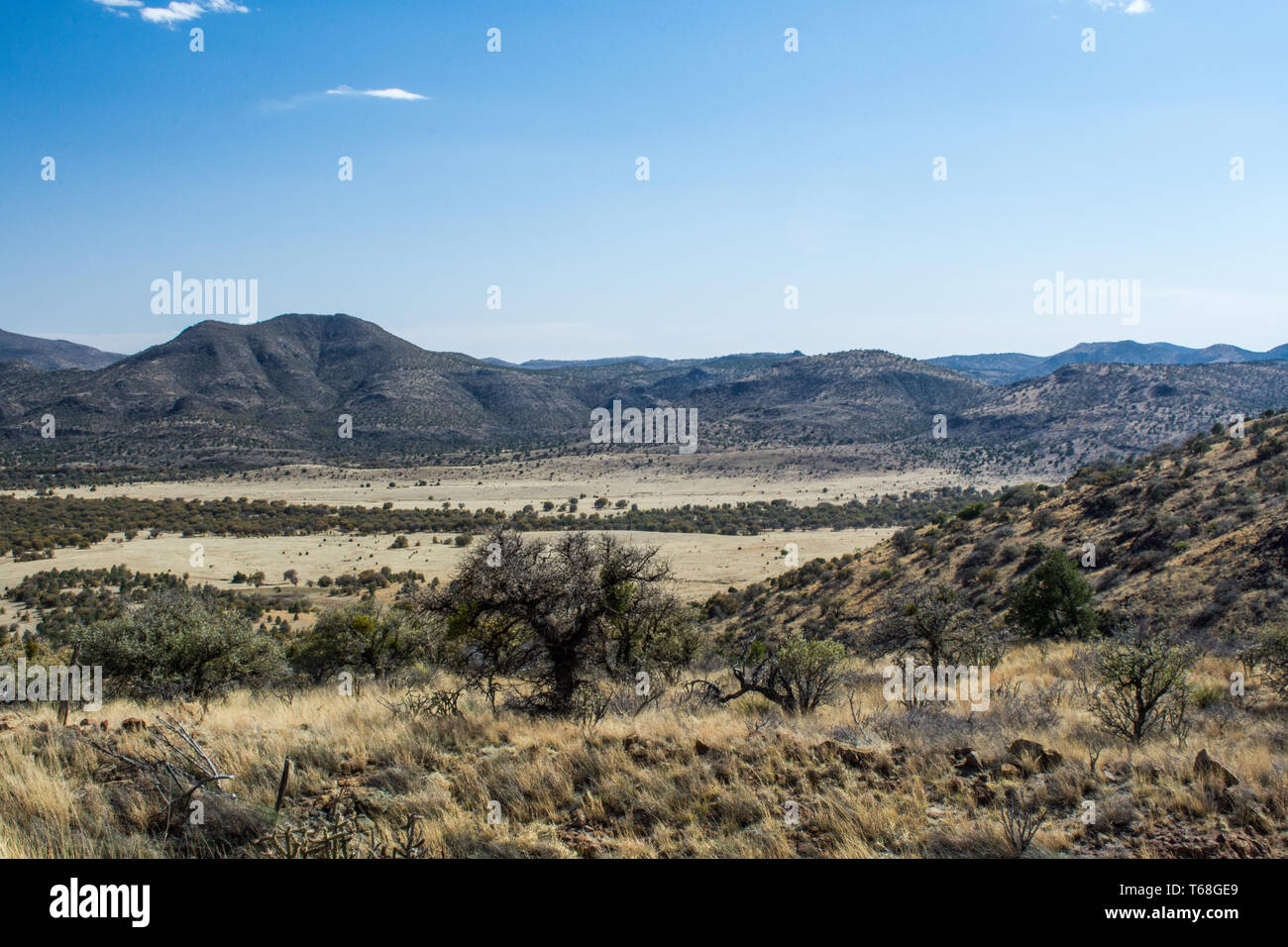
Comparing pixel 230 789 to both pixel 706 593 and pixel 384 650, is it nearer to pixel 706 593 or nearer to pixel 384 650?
pixel 384 650

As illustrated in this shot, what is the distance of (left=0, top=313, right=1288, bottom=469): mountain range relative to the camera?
9544 cm

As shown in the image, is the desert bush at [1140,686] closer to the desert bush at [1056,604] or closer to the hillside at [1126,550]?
the hillside at [1126,550]

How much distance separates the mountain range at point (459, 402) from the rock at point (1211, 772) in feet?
284

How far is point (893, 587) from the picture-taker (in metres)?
27.3

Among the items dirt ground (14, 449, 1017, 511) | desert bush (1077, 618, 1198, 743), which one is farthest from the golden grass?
dirt ground (14, 449, 1017, 511)

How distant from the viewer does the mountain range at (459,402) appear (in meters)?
95.4

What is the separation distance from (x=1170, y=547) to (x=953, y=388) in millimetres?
132879

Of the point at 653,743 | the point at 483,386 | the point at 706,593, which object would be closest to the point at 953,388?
the point at 483,386

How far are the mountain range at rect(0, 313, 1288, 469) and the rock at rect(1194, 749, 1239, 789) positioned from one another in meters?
86.4

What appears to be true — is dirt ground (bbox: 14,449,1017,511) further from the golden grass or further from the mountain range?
the golden grass

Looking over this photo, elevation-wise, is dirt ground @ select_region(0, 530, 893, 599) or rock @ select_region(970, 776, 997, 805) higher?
rock @ select_region(970, 776, 997, 805)

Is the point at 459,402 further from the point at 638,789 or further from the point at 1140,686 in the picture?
the point at 638,789

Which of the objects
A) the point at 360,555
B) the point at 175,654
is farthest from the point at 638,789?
the point at 360,555

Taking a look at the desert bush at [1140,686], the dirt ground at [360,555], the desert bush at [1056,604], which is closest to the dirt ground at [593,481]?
the dirt ground at [360,555]
